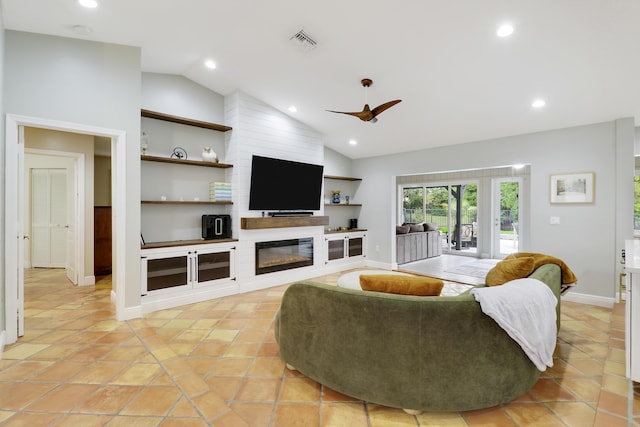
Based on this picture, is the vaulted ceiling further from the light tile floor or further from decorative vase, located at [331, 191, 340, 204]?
the light tile floor

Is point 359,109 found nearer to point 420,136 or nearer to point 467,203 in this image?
point 420,136

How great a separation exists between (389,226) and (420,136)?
196 centimetres

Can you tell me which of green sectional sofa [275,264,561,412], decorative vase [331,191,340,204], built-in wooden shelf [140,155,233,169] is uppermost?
built-in wooden shelf [140,155,233,169]

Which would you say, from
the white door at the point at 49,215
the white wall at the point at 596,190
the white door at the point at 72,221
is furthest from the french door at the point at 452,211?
the white door at the point at 49,215

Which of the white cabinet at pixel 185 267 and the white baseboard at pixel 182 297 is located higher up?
the white cabinet at pixel 185 267

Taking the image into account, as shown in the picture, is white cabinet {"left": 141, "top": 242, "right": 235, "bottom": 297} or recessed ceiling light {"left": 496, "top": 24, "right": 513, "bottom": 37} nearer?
recessed ceiling light {"left": 496, "top": 24, "right": 513, "bottom": 37}

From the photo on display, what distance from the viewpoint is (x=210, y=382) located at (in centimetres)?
220

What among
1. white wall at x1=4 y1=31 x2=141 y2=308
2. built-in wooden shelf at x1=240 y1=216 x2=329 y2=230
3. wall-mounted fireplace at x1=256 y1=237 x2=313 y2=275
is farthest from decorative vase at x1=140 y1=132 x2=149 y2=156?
wall-mounted fireplace at x1=256 y1=237 x2=313 y2=275

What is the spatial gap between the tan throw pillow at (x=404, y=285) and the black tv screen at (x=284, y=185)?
3.03 meters

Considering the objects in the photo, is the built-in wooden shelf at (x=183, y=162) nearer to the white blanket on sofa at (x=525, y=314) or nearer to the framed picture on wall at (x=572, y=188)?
the white blanket on sofa at (x=525, y=314)

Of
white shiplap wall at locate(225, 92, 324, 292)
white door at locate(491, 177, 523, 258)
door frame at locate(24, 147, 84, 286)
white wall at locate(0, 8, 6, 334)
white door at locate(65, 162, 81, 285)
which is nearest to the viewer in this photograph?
white wall at locate(0, 8, 6, 334)

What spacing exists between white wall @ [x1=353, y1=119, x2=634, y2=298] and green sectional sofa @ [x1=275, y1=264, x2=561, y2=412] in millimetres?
3068

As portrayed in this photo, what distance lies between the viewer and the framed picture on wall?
3.97m

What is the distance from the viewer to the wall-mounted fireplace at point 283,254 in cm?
476
